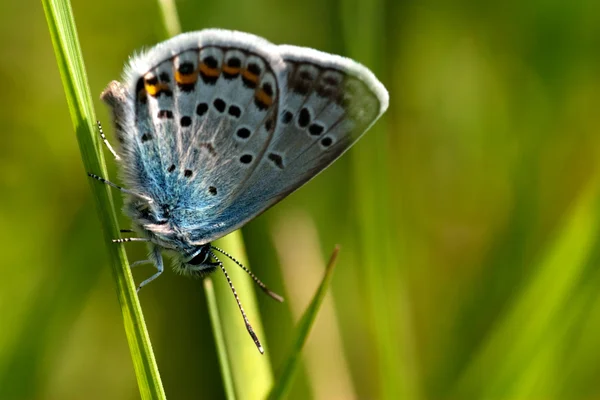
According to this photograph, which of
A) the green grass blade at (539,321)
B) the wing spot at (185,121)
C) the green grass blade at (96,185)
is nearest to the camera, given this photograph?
the green grass blade at (96,185)

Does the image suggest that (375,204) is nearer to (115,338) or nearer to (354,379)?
(354,379)

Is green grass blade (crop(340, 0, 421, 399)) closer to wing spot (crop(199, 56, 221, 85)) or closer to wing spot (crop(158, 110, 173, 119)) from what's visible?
wing spot (crop(199, 56, 221, 85))

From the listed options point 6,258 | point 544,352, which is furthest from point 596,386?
point 6,258

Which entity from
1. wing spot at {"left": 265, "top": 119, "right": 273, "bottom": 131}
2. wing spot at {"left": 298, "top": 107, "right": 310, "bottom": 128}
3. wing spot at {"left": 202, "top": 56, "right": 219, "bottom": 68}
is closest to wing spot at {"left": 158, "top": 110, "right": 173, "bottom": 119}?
wing spot at {"left": 202, "top": 56, "right": 219, "bottom": 68}

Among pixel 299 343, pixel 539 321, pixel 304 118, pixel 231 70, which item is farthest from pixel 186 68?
pixel 539 321

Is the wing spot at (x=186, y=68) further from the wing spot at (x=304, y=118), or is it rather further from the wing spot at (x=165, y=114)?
the wing spot at (x=304, y=118)

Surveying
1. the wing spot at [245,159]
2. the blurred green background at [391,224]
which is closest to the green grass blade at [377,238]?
the blurred green background at [391,224]
